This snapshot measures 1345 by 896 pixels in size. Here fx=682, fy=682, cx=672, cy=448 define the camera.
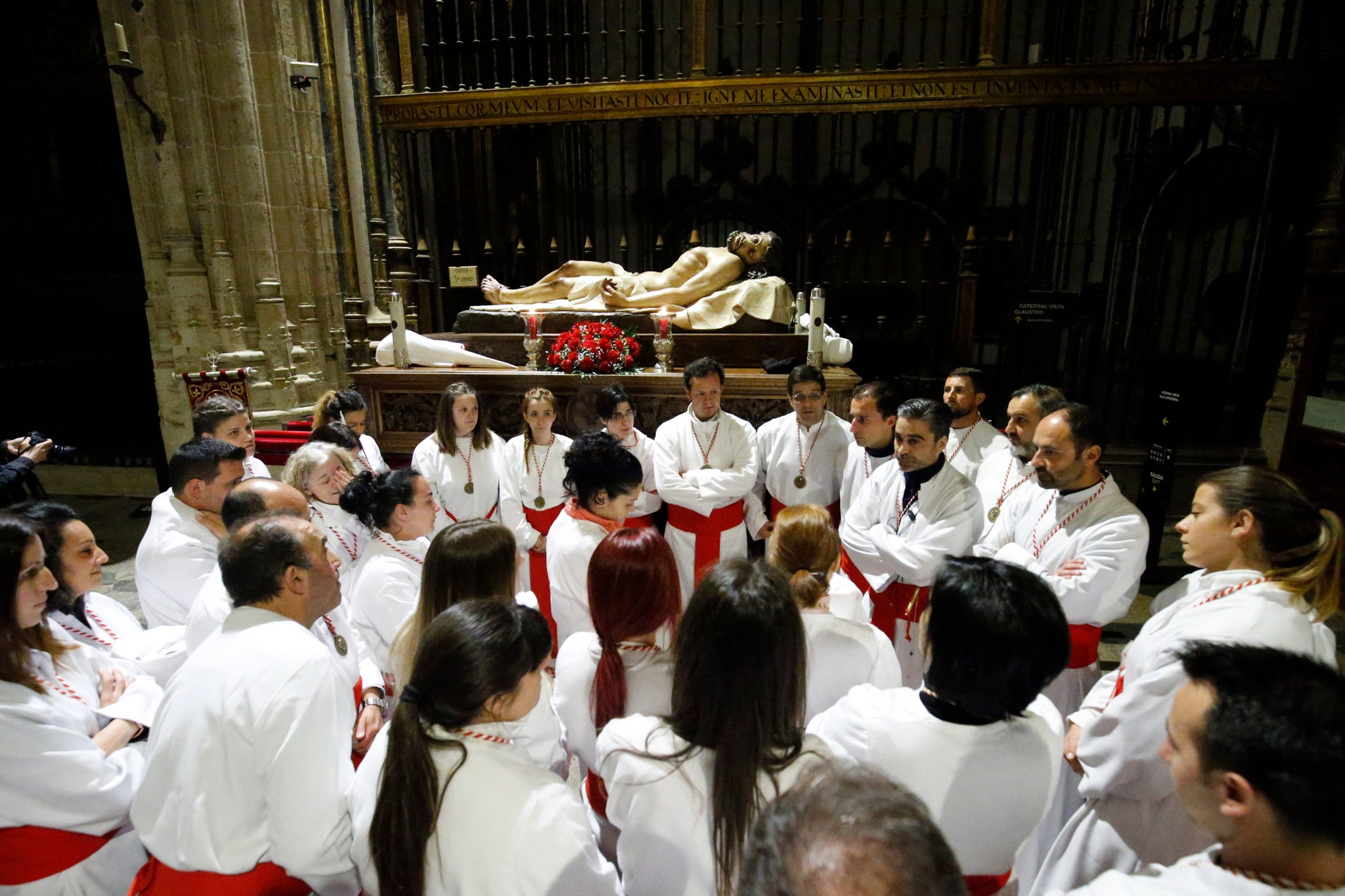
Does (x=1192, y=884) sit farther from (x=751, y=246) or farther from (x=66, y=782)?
(x=751, y=246)

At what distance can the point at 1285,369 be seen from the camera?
6.54 m

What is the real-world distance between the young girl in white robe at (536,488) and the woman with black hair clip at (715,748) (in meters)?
2.77

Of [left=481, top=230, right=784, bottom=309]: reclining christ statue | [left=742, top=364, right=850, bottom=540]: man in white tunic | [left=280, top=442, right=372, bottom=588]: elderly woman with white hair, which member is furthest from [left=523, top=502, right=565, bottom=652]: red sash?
[left=481, top=230, right=784, bottom=309]: reclining christ statue

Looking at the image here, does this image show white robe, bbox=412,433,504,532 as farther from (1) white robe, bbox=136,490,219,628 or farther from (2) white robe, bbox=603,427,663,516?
(1) white robe, bbox=136,490,219,628

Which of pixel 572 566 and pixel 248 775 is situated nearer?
pixel 248 775

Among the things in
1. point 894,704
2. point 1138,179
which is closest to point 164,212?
point 894,704

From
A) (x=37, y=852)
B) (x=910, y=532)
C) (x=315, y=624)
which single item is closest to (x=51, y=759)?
(x=37, y=852)

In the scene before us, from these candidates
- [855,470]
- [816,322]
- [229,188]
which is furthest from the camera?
[229,188]

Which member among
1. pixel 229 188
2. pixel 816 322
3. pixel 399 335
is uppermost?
pixel 229 188

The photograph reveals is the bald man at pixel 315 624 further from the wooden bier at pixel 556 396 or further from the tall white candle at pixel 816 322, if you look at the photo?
the tall white candle at pixel 816 322

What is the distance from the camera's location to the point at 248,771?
1.54 m

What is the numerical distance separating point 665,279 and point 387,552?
4.40 metres

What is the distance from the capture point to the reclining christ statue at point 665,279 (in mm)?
6160

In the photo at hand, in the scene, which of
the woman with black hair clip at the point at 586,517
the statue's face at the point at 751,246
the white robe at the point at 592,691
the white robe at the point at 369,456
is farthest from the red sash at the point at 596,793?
the statue's face at the point at 751,246
